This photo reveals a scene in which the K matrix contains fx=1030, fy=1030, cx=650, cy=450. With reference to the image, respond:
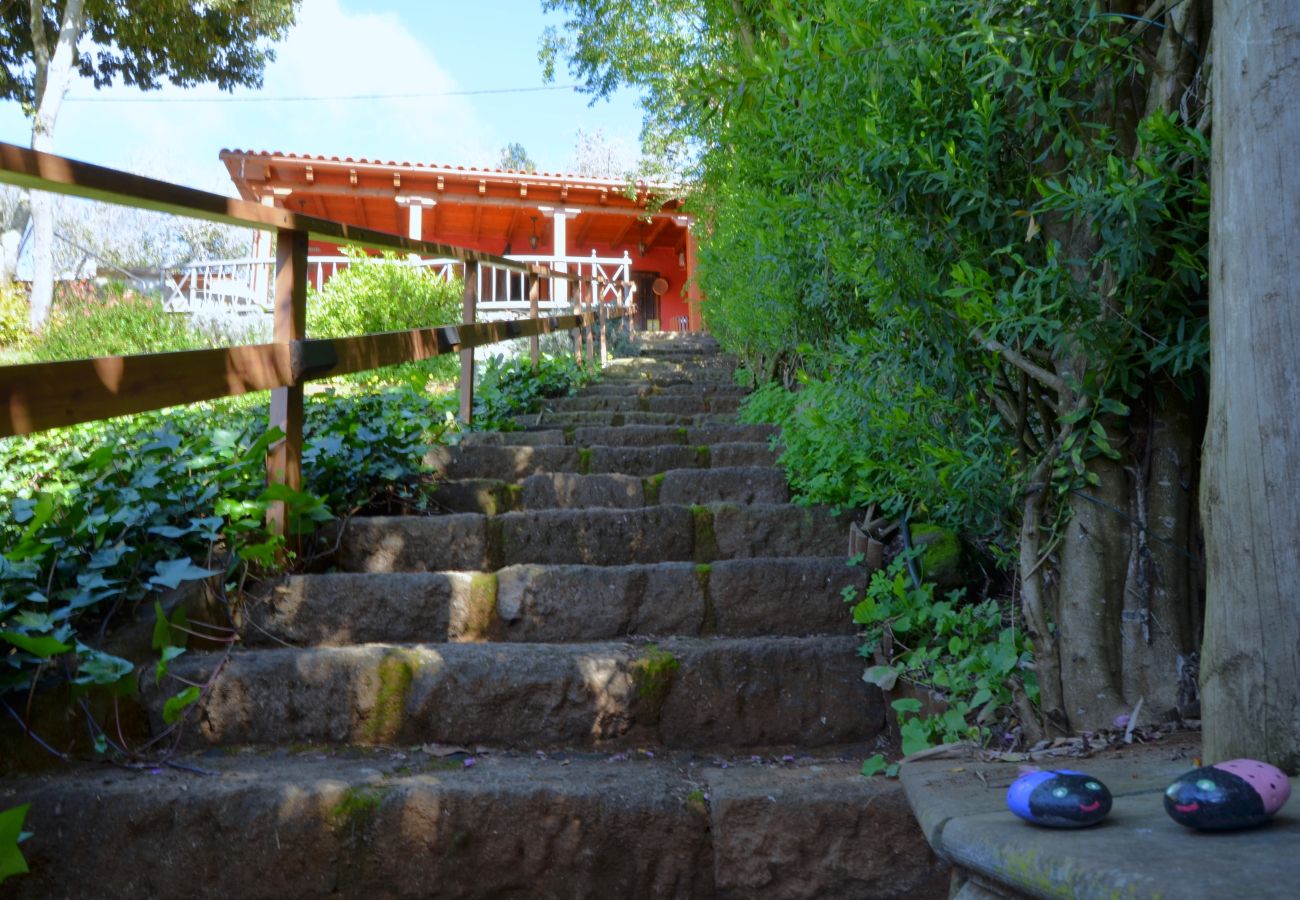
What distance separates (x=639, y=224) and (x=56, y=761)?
17.8 meters

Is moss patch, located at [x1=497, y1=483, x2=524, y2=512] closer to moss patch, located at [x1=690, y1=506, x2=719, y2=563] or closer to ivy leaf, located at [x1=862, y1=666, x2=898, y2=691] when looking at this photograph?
moss patch, located at [x1=690, y1=506, x2=719, y2=563]

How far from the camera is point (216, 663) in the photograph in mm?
2629

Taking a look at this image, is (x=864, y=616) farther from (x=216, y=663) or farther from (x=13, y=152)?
(x=13, y=152)

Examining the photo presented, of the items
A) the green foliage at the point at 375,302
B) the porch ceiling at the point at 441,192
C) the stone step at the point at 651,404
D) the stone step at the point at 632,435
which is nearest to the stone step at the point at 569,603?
the stone step at the point at 632,435

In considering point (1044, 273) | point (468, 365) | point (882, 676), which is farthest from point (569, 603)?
point (468, 365)

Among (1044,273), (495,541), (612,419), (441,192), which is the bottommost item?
(495,541)

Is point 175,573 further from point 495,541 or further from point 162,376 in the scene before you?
point 495,541

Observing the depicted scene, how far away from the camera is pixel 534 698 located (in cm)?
263

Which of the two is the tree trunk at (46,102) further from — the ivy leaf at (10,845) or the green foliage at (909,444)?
the ivy leaf at (10,845)

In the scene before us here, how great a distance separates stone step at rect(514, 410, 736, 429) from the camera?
19.3ft

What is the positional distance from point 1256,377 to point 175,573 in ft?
7.88

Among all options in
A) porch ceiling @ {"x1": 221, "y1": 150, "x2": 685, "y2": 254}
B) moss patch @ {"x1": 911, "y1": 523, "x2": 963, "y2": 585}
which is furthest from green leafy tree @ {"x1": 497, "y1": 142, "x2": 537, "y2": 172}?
moss patch @ {"x1": 911, "y1": 523, "x2": 963, "y2": 585}

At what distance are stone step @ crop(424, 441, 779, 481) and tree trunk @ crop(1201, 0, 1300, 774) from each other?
3033 millimetres

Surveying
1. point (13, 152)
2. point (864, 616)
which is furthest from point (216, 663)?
point (864, 616)
